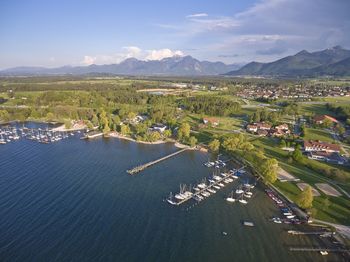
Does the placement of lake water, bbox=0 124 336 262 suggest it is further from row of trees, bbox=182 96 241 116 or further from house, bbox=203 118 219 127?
row of trees, bbox=182 96 241 116

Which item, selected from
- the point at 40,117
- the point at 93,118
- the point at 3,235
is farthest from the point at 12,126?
the point at 3,235

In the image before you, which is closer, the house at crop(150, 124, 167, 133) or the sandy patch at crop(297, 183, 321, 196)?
the sandy patch at crop(297, 183, 321, 196)

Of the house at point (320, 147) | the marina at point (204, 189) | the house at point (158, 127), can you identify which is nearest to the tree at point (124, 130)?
the house at point (158, 127)

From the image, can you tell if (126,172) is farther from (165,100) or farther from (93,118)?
(165,100)

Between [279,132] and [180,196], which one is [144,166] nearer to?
[180,196]

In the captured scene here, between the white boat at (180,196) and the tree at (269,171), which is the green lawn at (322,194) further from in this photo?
the white boat at (180,196)

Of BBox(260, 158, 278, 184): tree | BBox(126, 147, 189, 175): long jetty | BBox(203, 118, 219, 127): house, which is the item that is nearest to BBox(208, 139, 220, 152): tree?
BBox(126, 147, 189, 175): long jetty
